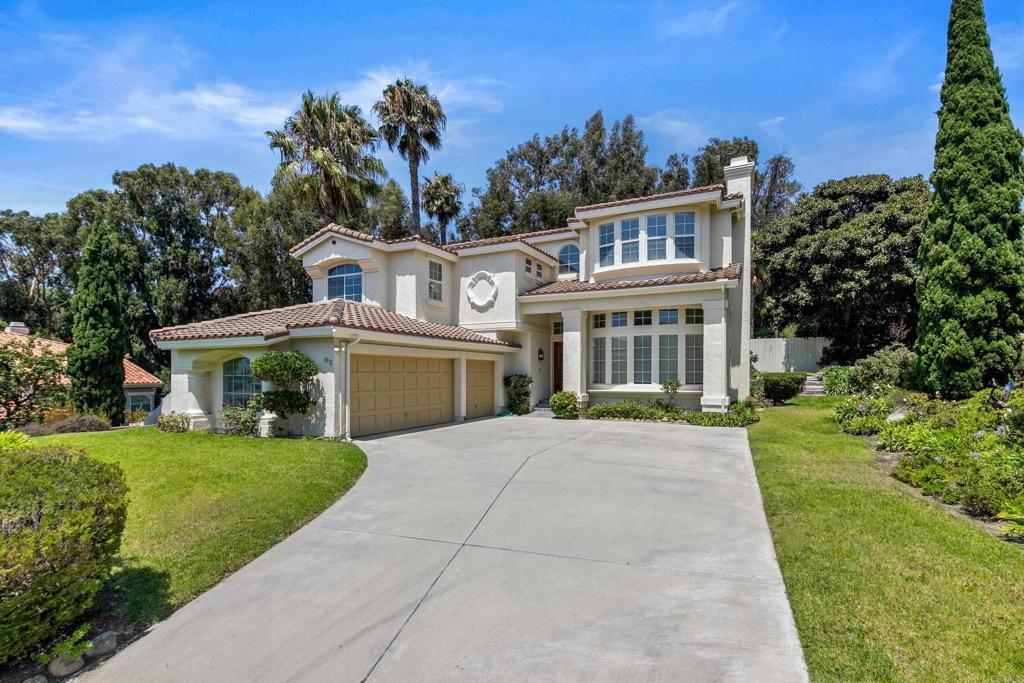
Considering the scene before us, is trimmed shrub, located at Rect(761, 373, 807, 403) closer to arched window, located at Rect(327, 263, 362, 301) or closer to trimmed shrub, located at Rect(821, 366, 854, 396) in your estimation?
trimmed shrub, located at Rect(821, 366, 854, 396)

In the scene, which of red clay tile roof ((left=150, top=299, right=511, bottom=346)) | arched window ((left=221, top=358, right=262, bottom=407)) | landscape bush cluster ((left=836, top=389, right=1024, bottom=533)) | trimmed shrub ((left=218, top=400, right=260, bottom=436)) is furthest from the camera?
arched window ((left=221, top=358, right=262, bottom=407))

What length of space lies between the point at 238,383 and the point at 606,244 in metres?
12.7

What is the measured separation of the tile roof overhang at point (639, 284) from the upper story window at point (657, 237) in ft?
2.78

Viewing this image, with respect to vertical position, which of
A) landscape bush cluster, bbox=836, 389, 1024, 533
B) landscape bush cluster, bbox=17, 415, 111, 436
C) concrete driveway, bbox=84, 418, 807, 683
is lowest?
landscape bush cluster, bbox=17, 415, 111, 436

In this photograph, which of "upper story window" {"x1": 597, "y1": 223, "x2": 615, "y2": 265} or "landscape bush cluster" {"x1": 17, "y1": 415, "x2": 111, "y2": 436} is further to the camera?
"upper story window" {"x1": 597, "y1": 223, "x2": 615, "y2": 265}

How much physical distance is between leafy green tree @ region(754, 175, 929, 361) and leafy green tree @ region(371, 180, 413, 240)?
21206 mm

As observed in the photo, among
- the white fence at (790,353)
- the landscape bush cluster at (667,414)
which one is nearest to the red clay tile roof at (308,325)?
the landscape bush cluster at (667,414)

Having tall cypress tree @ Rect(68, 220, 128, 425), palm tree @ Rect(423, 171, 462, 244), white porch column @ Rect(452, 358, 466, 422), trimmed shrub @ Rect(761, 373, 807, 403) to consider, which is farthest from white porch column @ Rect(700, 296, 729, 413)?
tall cypress tree @ Rect(68, 220, 128, 425)

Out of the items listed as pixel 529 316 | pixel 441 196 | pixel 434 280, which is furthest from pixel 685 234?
pixel 441 196

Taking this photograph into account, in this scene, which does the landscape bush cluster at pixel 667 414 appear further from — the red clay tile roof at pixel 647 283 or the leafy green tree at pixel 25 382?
the leafy green tree at pixel 25 382

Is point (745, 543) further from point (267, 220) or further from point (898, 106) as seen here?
point (267, 220)

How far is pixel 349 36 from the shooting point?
9.87m

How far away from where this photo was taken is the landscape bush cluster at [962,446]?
242 inches

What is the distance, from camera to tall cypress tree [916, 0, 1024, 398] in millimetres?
11305
